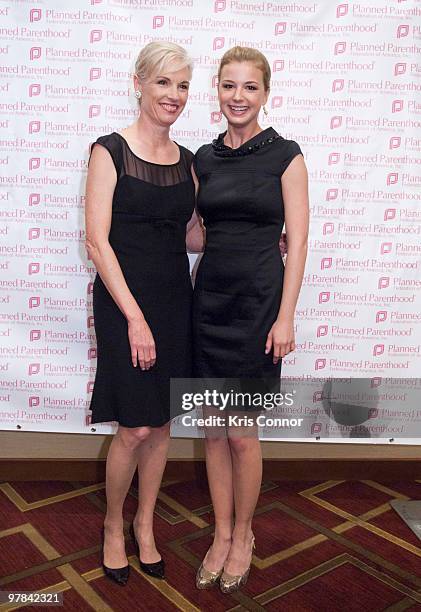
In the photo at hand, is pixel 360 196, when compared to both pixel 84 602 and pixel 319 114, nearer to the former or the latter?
pixel 319 114

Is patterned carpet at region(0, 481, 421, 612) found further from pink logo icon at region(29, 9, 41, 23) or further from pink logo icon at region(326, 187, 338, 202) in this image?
pink logo icon at region(29, 9, 41, 23)

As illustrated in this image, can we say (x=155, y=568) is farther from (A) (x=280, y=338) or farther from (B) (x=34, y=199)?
(B) (x=34, y=199)

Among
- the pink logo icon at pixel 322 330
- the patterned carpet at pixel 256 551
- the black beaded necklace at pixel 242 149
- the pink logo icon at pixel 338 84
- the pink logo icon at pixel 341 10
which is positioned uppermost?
the pink logo icon at pixel 341 10

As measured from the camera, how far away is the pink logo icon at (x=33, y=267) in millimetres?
2767

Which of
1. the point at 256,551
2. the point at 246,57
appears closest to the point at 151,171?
the point at 246,57

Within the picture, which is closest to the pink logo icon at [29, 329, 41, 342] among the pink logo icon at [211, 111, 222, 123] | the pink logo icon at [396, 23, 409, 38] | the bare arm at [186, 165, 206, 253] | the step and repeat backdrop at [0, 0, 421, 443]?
the step and repeat backdrop at [0, 0, 421, 443]

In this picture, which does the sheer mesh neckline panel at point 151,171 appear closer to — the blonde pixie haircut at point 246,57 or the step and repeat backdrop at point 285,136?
the blonde pixie haircut at point 246,57

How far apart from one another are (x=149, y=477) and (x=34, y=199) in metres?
1.28

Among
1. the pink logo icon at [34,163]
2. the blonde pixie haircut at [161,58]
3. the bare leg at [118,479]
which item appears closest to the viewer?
the blonde pixie haircut at [161,58]

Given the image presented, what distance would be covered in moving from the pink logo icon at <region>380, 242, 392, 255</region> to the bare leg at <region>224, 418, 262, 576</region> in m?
1.09

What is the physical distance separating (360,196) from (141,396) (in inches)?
52.8

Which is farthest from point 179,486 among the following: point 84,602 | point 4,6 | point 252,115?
point 4,6

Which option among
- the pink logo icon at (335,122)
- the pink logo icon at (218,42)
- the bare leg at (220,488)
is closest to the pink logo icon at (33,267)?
the bare leg at (220,488)

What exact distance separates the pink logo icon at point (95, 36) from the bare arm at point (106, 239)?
0.87 m
